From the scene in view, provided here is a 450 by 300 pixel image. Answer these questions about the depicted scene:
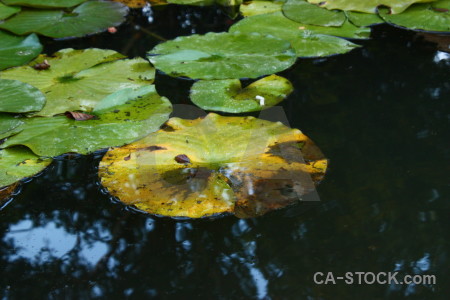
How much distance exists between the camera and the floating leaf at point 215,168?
1557mm

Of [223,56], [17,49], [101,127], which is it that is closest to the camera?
[101,127]

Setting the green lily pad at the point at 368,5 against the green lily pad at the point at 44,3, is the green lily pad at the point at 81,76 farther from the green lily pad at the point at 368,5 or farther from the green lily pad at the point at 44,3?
the green lily pad at the point at 368,5

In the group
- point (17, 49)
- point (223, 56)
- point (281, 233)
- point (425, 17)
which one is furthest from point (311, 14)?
point (281, 233)

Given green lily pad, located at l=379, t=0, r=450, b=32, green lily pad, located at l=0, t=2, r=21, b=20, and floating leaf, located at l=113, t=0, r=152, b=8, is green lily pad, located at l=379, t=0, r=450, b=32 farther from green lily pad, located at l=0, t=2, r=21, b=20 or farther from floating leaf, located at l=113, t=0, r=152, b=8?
green lily pad, located at l=0, t=2, r=21, b=20

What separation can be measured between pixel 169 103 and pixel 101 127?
31 centimetres

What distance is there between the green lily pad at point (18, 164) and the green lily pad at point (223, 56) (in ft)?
2.49

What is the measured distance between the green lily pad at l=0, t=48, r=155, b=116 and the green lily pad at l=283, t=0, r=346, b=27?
3.15ft

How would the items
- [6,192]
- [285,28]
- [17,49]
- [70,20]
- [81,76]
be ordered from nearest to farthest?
[6,192]
[81,76]
[17,49]
[285,28]
[70,20]

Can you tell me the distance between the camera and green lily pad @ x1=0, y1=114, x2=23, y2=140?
74.1 inches

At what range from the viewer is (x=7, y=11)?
9.36 feet

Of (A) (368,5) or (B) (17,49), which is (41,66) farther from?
(A) (368,5)

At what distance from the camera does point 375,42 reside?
8.54 ft

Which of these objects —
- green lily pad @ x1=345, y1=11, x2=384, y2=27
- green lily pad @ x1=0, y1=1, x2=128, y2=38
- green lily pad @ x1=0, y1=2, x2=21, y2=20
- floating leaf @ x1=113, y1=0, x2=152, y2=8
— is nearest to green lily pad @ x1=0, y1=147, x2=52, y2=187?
green lily pad @ x1=0, y1=1, x2=128, y2=38

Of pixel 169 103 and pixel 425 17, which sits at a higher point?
pixel 425 17
